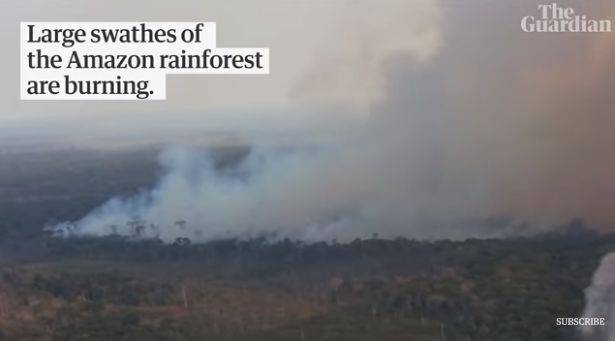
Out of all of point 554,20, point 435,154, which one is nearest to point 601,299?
point 435,154

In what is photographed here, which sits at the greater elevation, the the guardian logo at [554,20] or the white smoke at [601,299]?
the the guardian logo at [554,20]

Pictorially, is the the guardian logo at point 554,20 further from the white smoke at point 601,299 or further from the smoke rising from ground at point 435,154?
the white smoke at point 601,299

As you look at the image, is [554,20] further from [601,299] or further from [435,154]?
[601,299]

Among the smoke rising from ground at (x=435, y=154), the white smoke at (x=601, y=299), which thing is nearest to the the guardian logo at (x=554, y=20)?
the smoke rising from ground at (x=435, y=154)

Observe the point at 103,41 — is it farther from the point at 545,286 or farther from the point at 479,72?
the point at 545,286

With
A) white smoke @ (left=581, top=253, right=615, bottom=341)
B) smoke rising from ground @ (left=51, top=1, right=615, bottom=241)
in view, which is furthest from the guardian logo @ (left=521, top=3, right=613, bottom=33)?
white smoke @ (left=581, top=253, right=615, bottom=341)
